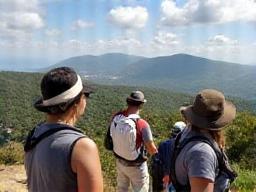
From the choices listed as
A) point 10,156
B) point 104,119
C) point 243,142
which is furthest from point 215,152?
point 104,119

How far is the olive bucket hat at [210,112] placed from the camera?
239cm

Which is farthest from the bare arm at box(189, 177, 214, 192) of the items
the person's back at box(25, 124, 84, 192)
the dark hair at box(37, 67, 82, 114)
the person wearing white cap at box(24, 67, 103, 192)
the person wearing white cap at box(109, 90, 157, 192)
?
the person wearing white cap at box(109, 90, 157, 192)

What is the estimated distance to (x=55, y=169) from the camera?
83.0 inches

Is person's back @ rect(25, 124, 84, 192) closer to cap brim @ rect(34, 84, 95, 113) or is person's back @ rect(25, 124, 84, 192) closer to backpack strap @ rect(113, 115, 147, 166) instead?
cap brim @ rect(34, 84, 95, 113)

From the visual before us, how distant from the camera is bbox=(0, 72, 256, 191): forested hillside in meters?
9.73

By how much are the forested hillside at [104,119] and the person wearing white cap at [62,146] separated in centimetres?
392

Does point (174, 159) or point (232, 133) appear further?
point (232, 133)

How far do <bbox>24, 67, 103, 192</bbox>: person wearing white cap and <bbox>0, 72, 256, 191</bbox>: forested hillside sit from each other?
12.9 ft

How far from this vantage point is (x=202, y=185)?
2236mm

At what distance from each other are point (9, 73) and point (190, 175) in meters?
85.7

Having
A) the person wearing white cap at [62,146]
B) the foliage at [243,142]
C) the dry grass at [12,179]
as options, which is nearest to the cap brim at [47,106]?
the person wearing white cap at [62,146]

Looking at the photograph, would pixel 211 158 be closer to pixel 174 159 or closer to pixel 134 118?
pixel 174 159

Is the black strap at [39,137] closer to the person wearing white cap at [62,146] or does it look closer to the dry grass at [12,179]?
the person wearing white cap at [62,146]

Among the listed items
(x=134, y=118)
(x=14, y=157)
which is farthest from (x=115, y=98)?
(x=134, y=118)
